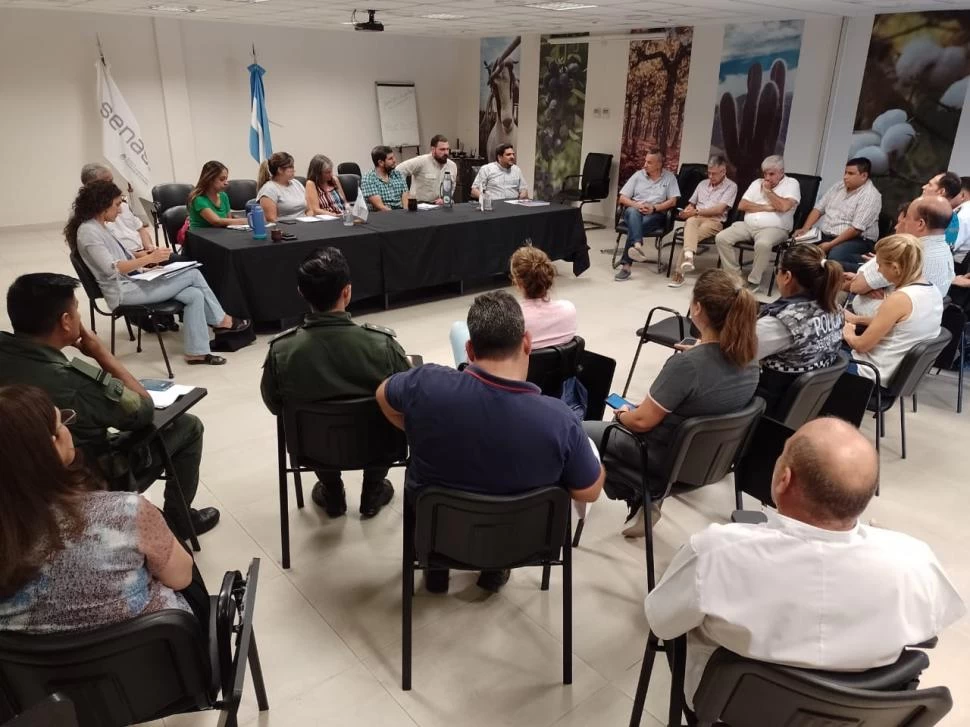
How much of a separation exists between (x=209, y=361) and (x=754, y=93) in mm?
5944

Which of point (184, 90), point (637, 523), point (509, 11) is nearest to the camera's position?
point (637, 523)

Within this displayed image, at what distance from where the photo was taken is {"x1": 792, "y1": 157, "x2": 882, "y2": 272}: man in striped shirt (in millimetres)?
5543

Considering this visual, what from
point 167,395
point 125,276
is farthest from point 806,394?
point 125,276

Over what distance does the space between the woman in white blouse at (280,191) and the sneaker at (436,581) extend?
11.6 ft

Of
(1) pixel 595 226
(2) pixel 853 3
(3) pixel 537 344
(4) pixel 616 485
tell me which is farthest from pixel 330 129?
(4) pixel 616 485

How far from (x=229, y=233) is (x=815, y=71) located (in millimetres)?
5569

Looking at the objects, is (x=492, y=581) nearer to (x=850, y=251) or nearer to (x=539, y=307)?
(x=539, y=307)

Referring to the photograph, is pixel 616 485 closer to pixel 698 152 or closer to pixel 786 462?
pixel 786 462

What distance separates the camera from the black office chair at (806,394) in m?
2.58

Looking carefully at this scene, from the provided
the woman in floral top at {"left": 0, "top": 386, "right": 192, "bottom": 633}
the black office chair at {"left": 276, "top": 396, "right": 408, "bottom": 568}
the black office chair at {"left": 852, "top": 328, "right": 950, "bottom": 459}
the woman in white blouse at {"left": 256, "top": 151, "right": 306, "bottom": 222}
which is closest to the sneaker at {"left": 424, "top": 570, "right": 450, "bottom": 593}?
the black office chair at {"left": 276, "top": 396, "right": 408, "bottom": 568}

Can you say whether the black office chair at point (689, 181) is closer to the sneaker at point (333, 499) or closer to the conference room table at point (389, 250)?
the conference room table at point (389, 250)

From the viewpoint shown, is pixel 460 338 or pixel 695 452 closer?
pixel 695 452

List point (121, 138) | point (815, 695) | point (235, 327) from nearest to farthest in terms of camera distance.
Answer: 1. point (815, 695)
2. point (235, 327)
3. point (121, 138)

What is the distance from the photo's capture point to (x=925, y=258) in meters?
3.49
